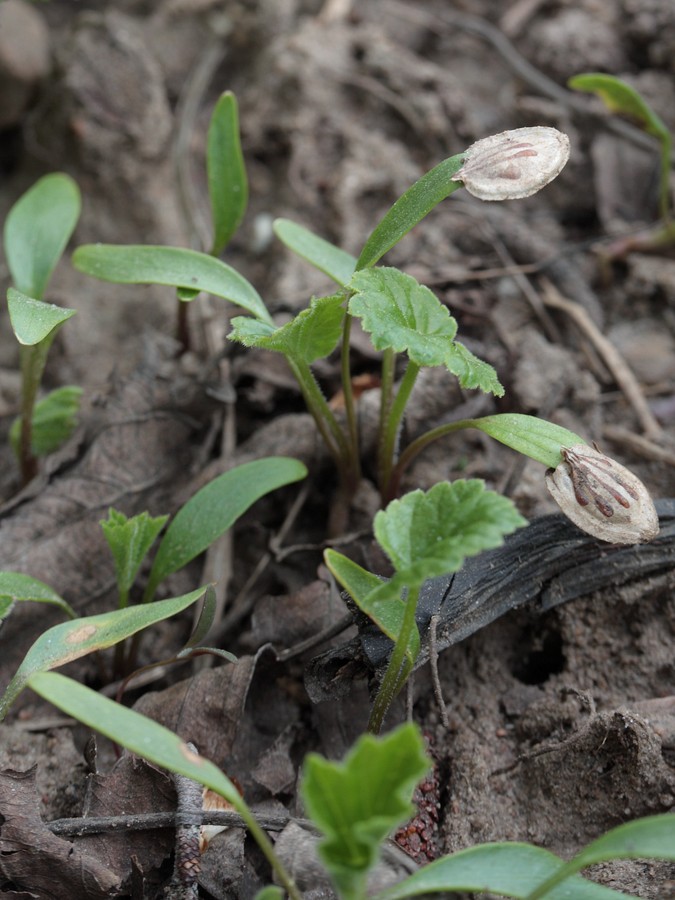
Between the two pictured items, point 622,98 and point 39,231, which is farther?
point 622,98

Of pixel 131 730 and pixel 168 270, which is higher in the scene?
pixel 168 270

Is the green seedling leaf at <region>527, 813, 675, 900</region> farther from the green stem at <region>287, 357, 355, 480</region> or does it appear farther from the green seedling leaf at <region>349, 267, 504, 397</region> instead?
the green stem at <region>287, 357, 355, 480</region>

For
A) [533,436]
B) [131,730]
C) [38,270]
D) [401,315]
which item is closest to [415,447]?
[533,436]

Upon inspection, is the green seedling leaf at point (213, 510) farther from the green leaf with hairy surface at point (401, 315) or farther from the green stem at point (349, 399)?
the green leaf with hairy surface at point (401, 315)

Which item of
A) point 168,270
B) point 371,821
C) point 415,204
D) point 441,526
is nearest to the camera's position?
point 371,821

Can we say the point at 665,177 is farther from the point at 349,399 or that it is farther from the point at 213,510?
the point at 213,510

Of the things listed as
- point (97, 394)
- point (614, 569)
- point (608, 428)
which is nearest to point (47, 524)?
point (97, 394)
